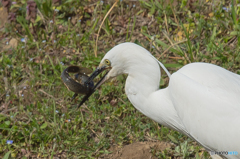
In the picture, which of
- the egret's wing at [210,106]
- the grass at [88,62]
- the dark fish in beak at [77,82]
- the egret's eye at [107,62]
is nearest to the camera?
the egret's wing at [210,106]

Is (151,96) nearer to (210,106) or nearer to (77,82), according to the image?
(210,106)

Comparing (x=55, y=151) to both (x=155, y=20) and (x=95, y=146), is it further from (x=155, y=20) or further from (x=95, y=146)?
(x=155, y=20)

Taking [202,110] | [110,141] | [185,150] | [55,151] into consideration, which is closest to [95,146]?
[110,141]

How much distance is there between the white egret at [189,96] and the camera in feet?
9.20

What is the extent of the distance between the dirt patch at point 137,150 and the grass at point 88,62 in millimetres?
70

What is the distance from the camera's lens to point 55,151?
3770 mm

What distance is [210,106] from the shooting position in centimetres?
281

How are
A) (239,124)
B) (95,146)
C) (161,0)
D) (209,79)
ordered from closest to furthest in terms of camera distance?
(239,124)
(209,79)
(95,146)
(161,0)

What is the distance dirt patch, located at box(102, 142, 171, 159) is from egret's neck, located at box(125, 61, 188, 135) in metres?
0.50

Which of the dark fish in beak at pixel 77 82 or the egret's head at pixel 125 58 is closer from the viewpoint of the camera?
the egret's head at pixel 125 58

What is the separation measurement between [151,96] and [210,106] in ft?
Result: 1.79

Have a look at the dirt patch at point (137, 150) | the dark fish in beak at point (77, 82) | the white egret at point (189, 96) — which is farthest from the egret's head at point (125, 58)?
the dirt patch at point (137, 150)

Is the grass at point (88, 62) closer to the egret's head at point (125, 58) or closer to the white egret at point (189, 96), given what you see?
the white egret at point (189, 96)

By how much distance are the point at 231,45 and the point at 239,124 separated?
209 centimetres
